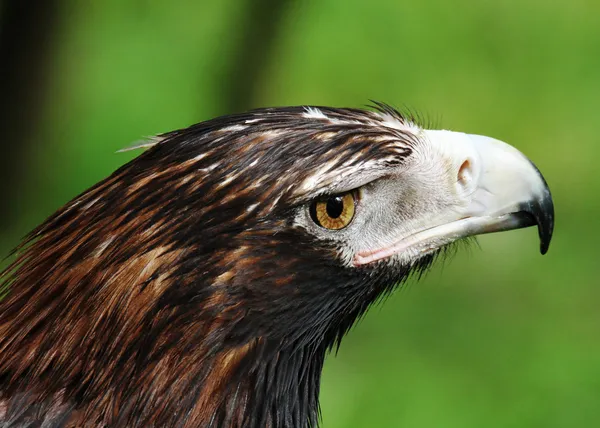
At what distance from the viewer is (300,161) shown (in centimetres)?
223

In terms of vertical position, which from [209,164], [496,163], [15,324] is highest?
[209,164]

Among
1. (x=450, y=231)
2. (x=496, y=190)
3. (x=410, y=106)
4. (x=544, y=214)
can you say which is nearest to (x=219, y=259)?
(x=450, y=231)

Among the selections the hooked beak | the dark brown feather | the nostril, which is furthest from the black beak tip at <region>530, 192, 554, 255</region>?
the dark brown feather

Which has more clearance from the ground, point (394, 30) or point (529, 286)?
point (394, 30)

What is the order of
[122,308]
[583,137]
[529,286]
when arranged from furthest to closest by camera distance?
1. [583,137]
2. [529,286]
3. [122,308]

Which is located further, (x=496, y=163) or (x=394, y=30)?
(x=394, y=30)

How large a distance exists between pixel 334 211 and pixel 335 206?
1cm

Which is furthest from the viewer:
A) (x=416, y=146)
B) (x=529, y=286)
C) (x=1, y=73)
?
(x=529, y=286)

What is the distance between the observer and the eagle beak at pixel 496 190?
2412 millimetres

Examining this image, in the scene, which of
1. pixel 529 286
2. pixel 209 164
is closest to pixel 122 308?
pixel 209 164

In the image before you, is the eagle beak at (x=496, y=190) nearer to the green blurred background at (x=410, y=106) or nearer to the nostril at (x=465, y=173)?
the nostril at (x=465, y=173)

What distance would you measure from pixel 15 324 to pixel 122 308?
0.28 metres

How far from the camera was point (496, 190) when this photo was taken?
7.92ft

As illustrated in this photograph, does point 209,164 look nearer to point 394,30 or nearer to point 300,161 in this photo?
point 300,161
